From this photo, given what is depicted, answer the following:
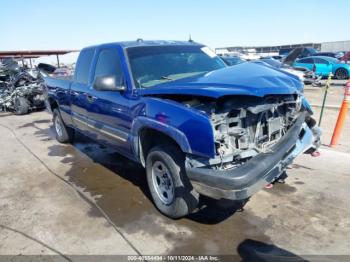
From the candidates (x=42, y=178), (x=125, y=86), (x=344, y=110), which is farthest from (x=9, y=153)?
(x=344, y=110)

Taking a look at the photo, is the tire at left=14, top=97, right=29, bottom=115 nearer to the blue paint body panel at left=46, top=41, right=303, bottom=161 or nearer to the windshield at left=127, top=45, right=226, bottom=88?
the blue paint body panel at left=46, top=41, right=303, bottom=161

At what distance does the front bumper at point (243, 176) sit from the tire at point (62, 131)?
466cm

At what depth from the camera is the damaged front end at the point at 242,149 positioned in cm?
300

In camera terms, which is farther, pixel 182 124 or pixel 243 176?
pixel 182 124

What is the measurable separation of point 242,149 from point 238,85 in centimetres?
64

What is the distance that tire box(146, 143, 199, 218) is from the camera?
347cm

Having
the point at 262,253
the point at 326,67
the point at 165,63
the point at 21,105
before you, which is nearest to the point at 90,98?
the point at 165,63

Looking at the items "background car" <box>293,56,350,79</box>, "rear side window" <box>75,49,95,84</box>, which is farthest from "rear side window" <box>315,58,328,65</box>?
"rear side window" <box>75,49,95,84</box>

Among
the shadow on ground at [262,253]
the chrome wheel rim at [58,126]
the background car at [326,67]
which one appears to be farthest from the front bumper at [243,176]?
the background car at [326,67]

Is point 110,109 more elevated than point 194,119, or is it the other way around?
point 194,119

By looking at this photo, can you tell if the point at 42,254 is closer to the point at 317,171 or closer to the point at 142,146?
the point at 142,146

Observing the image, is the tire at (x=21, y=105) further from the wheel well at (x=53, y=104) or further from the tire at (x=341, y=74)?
the tire at (x=341, y=74)

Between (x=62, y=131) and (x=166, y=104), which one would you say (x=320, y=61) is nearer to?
(x=62, y=131)

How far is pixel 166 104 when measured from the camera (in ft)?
11.2
